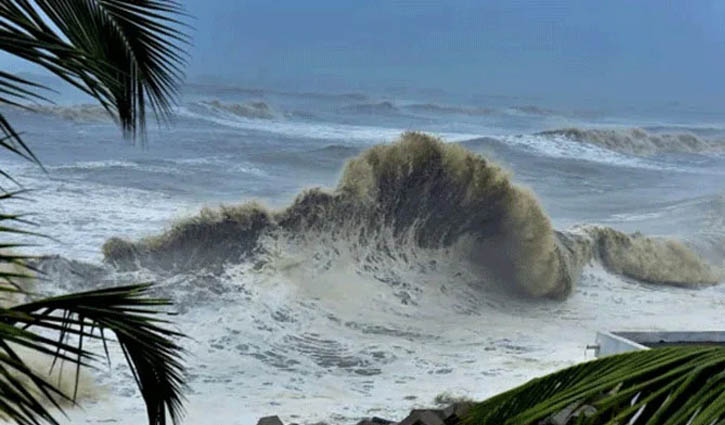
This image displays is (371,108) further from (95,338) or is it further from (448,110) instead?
(95,338)

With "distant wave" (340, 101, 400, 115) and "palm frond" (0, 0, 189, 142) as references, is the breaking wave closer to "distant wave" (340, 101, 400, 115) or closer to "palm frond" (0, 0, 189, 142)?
"distant wave" (340, 101, 400, 115)

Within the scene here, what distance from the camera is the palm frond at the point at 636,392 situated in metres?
0.45

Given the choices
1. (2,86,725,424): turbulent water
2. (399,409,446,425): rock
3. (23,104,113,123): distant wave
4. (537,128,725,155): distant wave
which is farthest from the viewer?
(537,128,725,155): distant wave

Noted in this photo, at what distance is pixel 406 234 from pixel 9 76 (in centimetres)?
1192

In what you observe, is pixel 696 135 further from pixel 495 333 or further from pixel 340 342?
pixel 340 342

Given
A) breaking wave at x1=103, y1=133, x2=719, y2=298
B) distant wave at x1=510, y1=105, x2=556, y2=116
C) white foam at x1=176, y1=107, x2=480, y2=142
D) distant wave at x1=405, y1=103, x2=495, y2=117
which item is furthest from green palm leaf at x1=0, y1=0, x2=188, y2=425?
distant wave at x1=510, y1=105, x2=556, y2=116

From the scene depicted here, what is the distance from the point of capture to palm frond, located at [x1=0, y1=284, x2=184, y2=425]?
0.71 meters

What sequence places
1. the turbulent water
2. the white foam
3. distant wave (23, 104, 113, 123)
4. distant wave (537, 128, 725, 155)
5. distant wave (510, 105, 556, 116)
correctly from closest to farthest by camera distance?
the turbulent water → distant wave (23, 104, 113, 123) → the white foam → distant wave (537, 128, 725, 155) → distant wave (510, 105, 556, 116)

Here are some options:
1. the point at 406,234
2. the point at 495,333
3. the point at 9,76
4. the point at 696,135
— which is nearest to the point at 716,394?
the point at 9,76

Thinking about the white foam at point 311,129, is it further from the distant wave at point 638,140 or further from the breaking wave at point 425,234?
the breaking wave at point 425,234

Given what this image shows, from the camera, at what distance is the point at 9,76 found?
766mm

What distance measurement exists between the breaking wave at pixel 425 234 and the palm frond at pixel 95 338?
10.0m

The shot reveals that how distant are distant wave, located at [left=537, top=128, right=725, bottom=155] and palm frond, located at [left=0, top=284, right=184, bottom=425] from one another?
15.2 metres

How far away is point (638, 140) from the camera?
16.4 m
